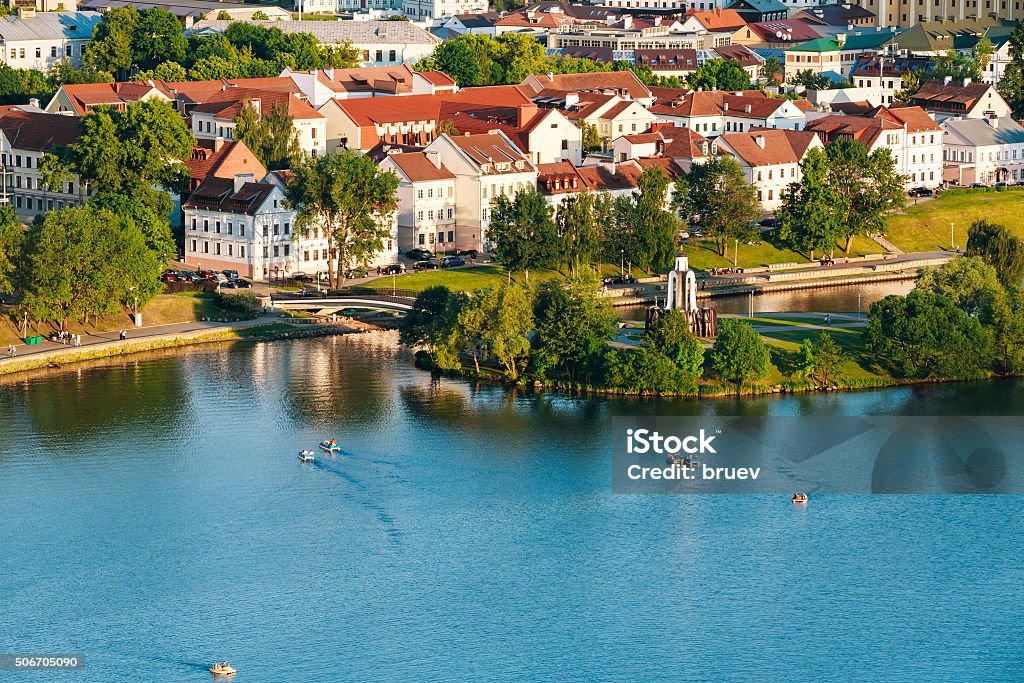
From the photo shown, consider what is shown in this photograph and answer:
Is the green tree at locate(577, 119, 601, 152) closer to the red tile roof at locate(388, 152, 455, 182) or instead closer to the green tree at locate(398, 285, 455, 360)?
A: the red tile roof at locate(388, 152, 455, 182)

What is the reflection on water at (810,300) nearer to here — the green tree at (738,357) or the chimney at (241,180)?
the green tree at (738,357)

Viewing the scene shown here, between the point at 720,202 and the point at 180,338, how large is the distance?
28377 mm

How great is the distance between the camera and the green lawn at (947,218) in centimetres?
10219

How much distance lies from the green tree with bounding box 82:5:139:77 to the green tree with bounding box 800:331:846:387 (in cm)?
7426

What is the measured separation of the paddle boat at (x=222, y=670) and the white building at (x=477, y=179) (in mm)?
49291

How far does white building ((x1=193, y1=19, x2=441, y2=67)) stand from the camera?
142000 mm

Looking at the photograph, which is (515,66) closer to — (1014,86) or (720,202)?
(1014,86)

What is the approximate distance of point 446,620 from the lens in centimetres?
5075

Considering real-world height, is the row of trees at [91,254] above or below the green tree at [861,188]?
below

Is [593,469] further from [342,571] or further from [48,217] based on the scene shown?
[48,217]

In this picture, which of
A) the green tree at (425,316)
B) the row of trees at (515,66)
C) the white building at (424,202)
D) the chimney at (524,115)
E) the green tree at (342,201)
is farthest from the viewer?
the row of trees at (515,66)

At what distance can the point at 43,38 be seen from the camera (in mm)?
141750

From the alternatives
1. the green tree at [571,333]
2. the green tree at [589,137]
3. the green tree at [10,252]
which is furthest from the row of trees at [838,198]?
the green tree at [10,252]

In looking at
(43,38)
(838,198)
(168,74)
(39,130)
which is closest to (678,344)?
(838,198)
